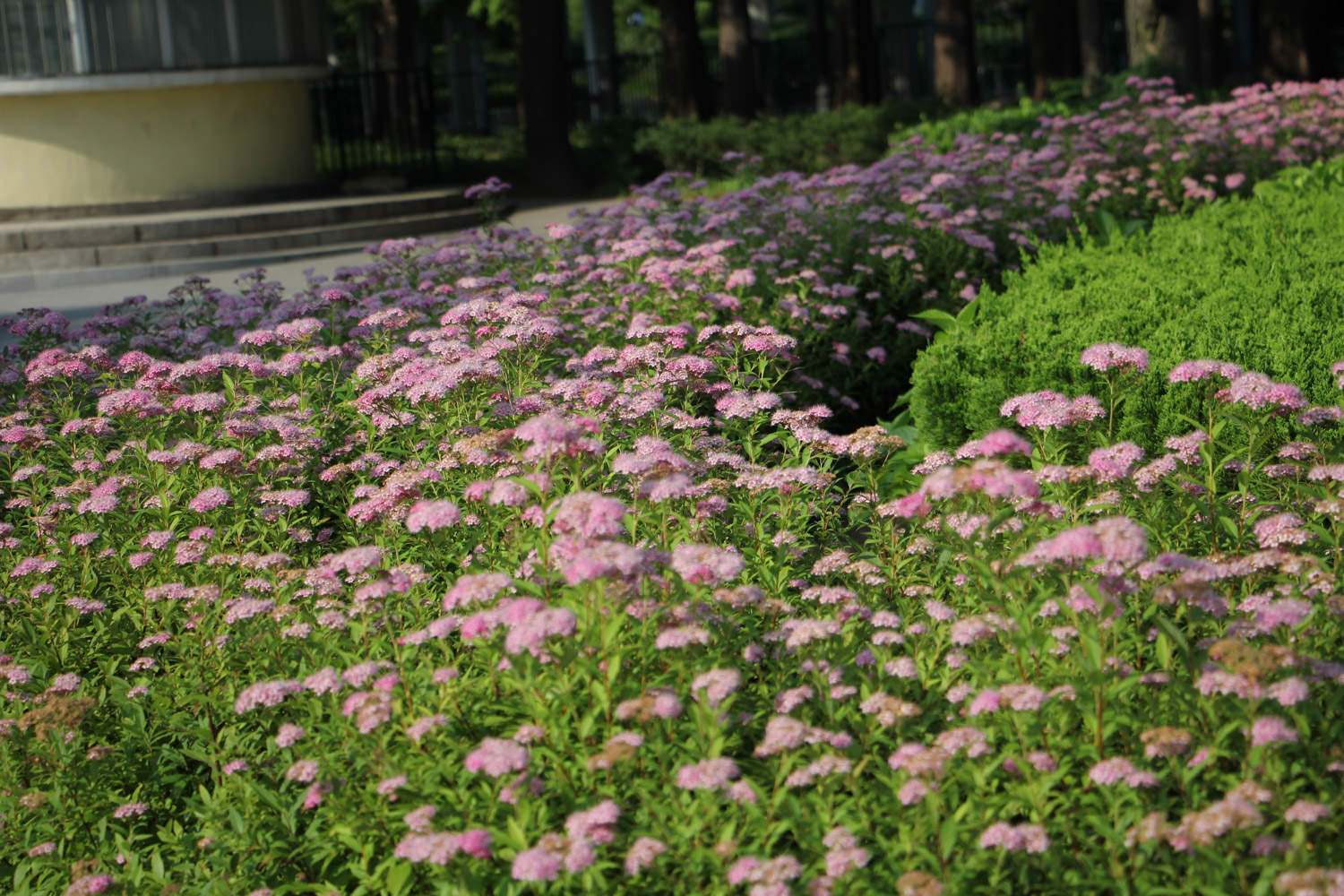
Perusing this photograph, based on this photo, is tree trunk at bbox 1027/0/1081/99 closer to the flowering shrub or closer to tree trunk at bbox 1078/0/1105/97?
tree trunk at bbox 1078/0/1105/97

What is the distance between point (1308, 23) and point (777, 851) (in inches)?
884

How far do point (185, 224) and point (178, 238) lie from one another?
186 mm

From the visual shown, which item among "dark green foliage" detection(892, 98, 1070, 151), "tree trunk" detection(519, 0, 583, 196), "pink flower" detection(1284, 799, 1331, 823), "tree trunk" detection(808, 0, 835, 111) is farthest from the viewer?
"tree trunk" detection(808, 0, 835, 111)

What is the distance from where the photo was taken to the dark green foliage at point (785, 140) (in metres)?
19.1

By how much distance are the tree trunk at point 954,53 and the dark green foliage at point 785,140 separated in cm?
72

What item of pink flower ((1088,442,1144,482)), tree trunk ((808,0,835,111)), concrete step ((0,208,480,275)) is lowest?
pink flower ((1088,442,1144,482))

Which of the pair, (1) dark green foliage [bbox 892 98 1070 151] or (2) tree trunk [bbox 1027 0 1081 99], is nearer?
(1) dark green foliage [bbox 892 98 1070 151]

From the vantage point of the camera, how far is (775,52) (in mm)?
35844

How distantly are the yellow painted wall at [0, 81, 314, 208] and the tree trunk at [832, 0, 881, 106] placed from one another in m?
10.4

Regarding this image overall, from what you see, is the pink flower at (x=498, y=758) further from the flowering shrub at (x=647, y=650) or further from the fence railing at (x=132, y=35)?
the fence railing at (x=132, y=35)

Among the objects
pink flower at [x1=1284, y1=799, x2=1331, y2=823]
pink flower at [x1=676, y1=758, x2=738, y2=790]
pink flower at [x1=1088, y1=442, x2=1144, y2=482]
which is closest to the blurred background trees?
pink flower at [x1=1088, y1=442, x2=1144, y2=482]

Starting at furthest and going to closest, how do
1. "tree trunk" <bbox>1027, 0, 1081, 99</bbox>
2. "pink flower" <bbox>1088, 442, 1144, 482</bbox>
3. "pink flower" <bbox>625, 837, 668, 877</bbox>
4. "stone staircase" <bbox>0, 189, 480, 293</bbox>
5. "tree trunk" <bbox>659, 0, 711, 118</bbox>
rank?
"tree trunk" <bbox>1027, 0, 1081, 99</bbox> < "tree trunk" <bbox>659, 0, 711, 118</bbox> < "stone staircase" <bbox>0, 189, 480, 293</bbox> < "pink flower" <bbox>1088, 442, 1144, 482</bbox> < "pink flower" <bbox>625, 837, 668, 877</bbox>

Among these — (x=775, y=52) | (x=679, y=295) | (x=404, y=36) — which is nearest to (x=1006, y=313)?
(x=679, y=295)

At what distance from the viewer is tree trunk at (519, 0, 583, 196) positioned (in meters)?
20.1
